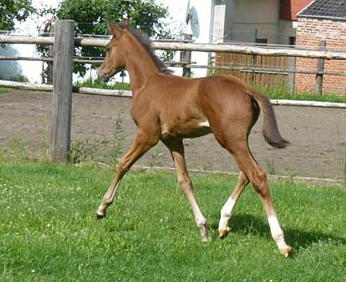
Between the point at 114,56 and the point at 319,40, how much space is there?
24553mm

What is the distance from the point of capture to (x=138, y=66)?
875cm

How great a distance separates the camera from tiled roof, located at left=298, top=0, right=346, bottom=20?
33156mm

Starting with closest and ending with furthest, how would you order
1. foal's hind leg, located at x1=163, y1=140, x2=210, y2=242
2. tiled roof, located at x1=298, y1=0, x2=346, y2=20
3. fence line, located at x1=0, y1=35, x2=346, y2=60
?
foal's hind leg, located at x1=163, y1=140, x2=210, y2=242, fence line, located at x1=0, y1=35, x2=346, y2=60, tiled roof, located at x1=298, y1=0, x2=346, y2=20

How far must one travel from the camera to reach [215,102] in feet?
25.1

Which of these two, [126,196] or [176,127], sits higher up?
[176,127]

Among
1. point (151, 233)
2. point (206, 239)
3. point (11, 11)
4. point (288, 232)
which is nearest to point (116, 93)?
point (288, 232)

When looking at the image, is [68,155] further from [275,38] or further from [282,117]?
[275,38]

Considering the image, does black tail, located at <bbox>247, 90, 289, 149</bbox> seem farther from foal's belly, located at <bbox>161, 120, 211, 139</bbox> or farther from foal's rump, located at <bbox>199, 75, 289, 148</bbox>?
foal's belly, located at <bbox>161, 120, 211, 139</bbox>

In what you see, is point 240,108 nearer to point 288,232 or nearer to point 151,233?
point 151,233

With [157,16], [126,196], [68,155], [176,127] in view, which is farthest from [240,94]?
[157,16]

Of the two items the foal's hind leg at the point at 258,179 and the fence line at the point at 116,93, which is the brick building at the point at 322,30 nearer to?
the fence line at the point at 116,93

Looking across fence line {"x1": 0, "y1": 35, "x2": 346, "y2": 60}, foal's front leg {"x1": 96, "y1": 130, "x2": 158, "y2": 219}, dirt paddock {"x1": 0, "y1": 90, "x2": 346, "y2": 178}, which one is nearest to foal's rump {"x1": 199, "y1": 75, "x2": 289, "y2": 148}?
foal's front leg {"x1": 96, "y1": 130, "x2": 158, "y2": 219}

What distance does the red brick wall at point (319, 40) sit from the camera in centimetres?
3098

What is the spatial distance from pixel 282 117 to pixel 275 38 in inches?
773
